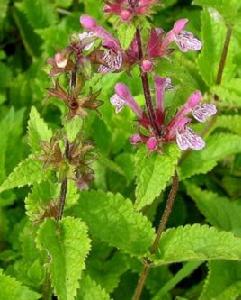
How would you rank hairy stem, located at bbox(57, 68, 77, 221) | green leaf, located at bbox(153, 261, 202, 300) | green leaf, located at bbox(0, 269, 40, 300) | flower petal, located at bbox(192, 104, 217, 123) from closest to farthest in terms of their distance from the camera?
hairy stem, located at bbox(57, 68, 77, 221) < flower petal, located at bbox(192, 104, 217, 123) < green leaf, located at bbox(0, 269, 40, 300) < green leaf, located at bbox(153, 261, 202, 300)

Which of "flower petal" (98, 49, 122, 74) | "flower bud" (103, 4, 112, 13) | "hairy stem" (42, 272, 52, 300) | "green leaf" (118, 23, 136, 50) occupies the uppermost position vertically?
"flower bud" (103, 4, 112, 13)

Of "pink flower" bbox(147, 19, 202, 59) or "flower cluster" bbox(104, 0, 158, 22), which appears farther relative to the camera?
"pink flower" bbox(147, 19, 202, 59)

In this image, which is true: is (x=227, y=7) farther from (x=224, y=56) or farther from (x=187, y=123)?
(x=187, y=123)

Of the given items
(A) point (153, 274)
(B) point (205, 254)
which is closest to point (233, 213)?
(A) point (153, 274)

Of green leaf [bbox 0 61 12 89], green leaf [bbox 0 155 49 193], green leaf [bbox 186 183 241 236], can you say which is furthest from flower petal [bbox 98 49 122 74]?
green leaf [bbox 0 61 12 89]

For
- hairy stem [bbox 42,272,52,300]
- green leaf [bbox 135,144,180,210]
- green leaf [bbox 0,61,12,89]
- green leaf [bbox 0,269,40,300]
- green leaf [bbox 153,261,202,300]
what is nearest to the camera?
green leaf [bbox 135,144,180,210]

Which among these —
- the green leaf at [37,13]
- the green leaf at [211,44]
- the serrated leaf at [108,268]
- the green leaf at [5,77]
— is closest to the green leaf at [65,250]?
the serrated leaf at [108,268]

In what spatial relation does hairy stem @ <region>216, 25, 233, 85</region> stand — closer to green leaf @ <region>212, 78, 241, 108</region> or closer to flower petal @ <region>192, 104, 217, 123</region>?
green leaf @ <region>212, 78, 241, 108</region>

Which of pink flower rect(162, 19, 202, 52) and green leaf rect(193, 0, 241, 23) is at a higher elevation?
pink flower rect(162, 19, 202, 52)
